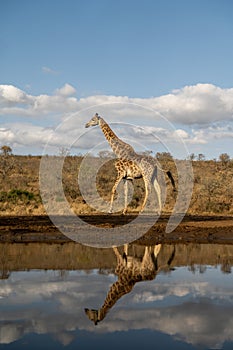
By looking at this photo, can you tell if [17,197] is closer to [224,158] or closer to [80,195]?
[80,195]

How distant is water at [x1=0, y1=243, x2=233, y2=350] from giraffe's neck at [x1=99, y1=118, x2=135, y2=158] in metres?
8.10

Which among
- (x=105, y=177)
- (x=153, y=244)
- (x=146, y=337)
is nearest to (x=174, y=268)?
(x=153, y=244)

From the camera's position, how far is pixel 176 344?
17.2 feet

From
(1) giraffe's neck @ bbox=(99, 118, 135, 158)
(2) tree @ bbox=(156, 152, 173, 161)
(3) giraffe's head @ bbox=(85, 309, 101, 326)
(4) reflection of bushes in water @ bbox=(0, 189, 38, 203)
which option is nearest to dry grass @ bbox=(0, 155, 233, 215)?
(4) reflection of bushes in water @ bbox=(0, 189, 38, 203)

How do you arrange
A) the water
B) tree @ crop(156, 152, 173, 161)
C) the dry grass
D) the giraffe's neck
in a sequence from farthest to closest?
tree @ crop(156, 152, 173, 161), the dry grass, the giraffe's neck, the water

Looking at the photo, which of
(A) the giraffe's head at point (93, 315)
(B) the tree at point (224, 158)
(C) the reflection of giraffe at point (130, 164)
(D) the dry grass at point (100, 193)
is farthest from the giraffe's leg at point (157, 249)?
(B) the tree at point (224, 158)

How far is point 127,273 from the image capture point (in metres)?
8.74

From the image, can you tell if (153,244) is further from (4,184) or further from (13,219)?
(4,184)

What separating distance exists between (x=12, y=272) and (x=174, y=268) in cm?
300

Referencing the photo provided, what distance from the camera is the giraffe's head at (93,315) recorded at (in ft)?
19.7

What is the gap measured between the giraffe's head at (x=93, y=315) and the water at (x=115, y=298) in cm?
1

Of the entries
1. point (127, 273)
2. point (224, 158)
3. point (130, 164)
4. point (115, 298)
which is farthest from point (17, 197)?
point (224, 158)

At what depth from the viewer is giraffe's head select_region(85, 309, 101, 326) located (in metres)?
6.02

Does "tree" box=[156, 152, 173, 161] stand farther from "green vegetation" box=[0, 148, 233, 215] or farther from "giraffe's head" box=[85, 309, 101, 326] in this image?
"giraffe's head" box=[85, 309, 101, 326]
